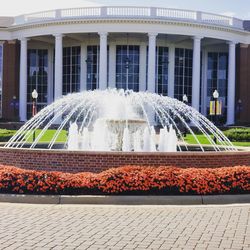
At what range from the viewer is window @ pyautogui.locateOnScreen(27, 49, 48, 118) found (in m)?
56.8

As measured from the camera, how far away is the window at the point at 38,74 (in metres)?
56.8

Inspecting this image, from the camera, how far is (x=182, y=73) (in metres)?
55.1

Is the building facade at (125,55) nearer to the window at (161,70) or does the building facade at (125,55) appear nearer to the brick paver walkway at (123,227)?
the window at (161,70)

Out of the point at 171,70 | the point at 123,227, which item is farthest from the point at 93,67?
the point at 123,227

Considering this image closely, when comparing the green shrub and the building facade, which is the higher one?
the building facade

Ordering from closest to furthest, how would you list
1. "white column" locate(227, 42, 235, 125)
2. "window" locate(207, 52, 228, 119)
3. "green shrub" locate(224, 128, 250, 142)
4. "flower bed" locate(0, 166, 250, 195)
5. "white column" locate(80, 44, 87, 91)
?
1. "flower bed" locate(0, 166, 250, 195)
2. "green shrub" locate(224, 128, 250, 142)
3. "white column" locate(227, 42, 235, 125)
4. "white column" locate(80, 44, 87, 91)
5. "window" locate(207, 52, 228, 119)

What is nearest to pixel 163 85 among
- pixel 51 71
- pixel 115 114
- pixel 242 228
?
pixel 51 71

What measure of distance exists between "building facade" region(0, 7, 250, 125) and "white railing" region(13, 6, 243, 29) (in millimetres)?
93

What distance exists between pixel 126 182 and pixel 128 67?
4222 cm

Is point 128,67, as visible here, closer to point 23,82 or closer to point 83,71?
point 83,71

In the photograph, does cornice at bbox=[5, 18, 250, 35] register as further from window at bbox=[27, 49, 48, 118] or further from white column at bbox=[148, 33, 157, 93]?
window at bbox=[27, 49, 48, 118]

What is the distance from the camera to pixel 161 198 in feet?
35.4

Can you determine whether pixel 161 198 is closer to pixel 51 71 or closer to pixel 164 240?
pixel 164 240

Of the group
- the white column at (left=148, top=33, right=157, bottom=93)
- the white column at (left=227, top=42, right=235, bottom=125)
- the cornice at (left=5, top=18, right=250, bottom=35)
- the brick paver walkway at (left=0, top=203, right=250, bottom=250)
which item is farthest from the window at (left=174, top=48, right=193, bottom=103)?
the brick paver walkway at (left=0, top=203, right=250, bottom=250)
